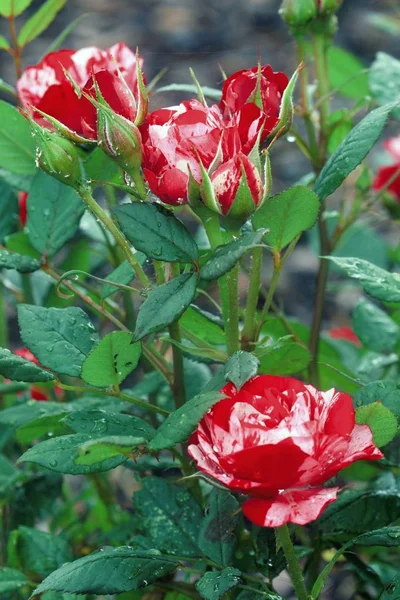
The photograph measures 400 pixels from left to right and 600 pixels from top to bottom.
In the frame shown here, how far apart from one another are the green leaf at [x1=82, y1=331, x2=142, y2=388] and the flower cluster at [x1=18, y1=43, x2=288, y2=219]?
0.10 m

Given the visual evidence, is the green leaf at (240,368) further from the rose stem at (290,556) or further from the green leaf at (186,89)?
the green leaf at (186,89)

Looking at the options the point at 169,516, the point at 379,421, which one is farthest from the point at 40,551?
the point at 379,421

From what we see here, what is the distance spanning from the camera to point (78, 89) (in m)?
0.54

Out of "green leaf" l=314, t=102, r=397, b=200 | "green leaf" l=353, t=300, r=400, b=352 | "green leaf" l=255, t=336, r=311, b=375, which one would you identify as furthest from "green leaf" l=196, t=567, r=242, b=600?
"green leaf" l=353, t=300, r=400, b=352

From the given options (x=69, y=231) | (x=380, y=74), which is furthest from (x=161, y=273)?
(x=380, y=74)

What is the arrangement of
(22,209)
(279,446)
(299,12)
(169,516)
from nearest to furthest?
(279,446), (169,516), (299,12), (22,209)

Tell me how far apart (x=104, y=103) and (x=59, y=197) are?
24 cm

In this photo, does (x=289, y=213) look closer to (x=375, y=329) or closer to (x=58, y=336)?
(x=58, y=336)

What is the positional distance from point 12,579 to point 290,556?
276 mm

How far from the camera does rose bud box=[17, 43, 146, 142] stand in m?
0.54

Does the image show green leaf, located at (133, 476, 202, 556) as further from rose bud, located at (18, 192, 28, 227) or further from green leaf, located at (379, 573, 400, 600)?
rose bud, located at (18, 192, 28, 227)

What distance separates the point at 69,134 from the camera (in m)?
0.56

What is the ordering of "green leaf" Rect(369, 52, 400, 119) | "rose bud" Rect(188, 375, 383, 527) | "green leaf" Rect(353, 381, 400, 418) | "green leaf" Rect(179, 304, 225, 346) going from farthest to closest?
1. "green leaf" Rect(369, 52, 400, 119)
2. "green leaf" Rect(179, 304, 225, 346)
3. "green leaf" Rect(353, 381, 400, 418)
4. "rose bud" Rect(188, 375, 383, 527)

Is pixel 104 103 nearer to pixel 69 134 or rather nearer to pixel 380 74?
pixel 69 134
